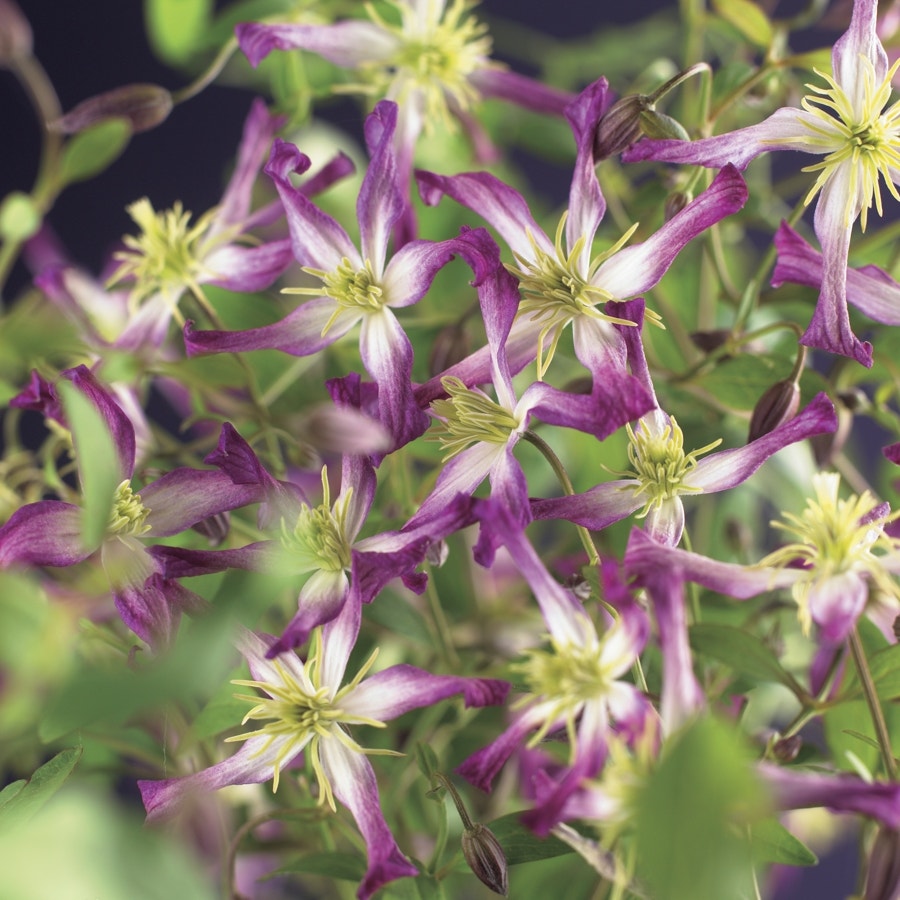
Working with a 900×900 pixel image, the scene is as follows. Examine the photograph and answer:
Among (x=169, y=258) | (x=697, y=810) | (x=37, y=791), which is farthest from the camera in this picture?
(x=169, y=258)

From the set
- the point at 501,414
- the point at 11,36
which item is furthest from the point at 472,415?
the point at 11,36

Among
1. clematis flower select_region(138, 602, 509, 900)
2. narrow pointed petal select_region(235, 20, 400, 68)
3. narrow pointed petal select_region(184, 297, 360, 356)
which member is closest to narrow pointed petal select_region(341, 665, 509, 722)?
clematis flower select_region(138, 602, 509, 900)

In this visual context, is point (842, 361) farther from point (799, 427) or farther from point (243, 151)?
point (243, 151)

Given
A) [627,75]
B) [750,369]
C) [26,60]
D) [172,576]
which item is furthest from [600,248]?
[627,75]

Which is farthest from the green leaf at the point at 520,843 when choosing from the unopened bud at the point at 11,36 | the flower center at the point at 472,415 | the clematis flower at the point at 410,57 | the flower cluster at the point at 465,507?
the unopened bud at the point at 11,36

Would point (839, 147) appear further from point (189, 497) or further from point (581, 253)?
point (189, 497)

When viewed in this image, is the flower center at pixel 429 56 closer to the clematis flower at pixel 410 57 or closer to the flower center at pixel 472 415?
the clematis flower at pixel 410 57

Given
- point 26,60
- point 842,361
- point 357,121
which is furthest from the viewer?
point 357,121

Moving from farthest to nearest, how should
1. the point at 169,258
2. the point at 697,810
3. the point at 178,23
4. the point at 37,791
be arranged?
1. the point at 178,23
2. the point at 169,258
3. the point at 37,791
4. the point at 697,810
